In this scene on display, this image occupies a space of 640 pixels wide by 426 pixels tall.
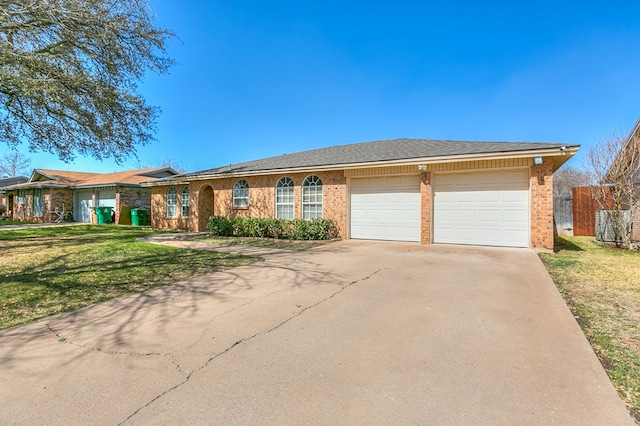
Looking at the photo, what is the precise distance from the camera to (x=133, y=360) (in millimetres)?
2865

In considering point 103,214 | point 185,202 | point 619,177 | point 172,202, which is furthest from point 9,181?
point 619,177

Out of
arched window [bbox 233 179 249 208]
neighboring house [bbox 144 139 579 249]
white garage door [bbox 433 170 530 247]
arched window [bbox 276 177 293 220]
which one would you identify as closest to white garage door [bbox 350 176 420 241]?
neighboring house [bbox 144 139 579 249]

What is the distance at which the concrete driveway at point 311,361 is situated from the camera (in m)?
2.14

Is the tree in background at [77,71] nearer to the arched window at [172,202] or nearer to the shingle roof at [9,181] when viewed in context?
the arched window at [172,202]

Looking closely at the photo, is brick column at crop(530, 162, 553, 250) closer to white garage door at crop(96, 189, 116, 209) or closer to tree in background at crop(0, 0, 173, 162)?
tree in background at crop(0, 0, 173, 162)

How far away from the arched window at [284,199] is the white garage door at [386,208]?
8.95 feet

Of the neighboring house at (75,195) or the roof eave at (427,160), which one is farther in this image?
the neighboring house at (75,195)

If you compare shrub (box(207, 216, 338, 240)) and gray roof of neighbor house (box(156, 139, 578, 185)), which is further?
shrub (box(207, 216, 338, 240))

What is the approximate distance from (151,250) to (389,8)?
11.6 meters

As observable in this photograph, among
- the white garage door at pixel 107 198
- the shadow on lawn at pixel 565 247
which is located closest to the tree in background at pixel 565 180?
the shadow on lawn at pixel 565 247

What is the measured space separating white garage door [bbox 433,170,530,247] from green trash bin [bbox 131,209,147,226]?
18774 millimetres

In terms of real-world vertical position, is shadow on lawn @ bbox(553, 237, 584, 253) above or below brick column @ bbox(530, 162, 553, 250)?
below

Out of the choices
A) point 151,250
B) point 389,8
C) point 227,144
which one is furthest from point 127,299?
point 227,144

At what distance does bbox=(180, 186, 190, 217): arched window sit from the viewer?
1736cm
